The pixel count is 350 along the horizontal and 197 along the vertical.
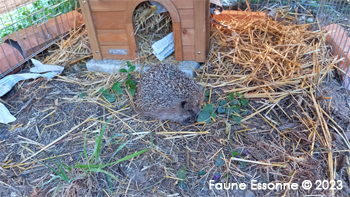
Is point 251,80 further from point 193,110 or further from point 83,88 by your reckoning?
point 83,88

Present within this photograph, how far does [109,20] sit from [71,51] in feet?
3.66

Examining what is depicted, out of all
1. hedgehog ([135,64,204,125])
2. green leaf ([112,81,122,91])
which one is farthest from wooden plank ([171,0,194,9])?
green leaf ([112,81,122,91])

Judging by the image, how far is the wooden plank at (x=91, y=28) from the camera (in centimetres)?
357

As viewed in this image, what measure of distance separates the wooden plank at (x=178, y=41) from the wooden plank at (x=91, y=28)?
1.12 metres

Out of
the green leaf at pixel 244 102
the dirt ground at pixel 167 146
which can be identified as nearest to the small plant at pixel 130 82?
the dirt ground at pixel 167 146

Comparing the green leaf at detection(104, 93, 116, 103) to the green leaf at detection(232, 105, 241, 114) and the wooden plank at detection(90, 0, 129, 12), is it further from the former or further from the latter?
the green leaf at detection(232, 105, 241, 114)

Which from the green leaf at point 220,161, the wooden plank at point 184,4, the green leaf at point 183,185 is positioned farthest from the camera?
the wooden plank at point 184,4

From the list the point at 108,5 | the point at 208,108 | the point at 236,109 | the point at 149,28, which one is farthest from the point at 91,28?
the point at 236,109

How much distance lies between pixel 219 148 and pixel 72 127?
1713 millimetres

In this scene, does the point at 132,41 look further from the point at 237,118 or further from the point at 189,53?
the point at 237,118

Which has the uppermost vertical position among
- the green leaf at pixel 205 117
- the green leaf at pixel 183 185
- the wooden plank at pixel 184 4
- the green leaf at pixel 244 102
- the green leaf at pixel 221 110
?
the wooden plank at pixel 184 4

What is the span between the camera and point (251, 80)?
11.7 feet

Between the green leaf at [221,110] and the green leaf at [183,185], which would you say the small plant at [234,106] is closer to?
the green leaf at [221,110]

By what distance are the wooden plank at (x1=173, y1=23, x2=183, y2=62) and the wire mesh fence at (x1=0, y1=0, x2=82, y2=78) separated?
2.04 metres
